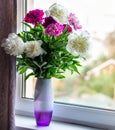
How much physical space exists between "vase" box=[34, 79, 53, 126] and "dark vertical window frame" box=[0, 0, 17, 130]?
0.12 metres

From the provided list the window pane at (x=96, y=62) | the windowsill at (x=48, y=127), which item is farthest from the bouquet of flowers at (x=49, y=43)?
the windowsill at (x=48, y=127)

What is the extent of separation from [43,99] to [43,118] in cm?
10

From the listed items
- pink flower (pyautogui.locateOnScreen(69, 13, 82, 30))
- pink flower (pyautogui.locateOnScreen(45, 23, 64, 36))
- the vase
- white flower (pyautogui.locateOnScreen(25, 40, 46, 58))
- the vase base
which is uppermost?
pink flower (pyautogui.locateOnScreen(69, 13, 82, 30))

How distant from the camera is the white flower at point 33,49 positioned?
135 cm

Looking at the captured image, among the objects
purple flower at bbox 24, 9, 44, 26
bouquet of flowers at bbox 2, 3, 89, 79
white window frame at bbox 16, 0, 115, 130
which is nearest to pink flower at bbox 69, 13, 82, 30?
bouquet of flowers at bbox 2, 3, 89, 79

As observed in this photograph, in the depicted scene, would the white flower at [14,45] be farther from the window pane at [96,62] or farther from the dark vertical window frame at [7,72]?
the window pane at [96,62]

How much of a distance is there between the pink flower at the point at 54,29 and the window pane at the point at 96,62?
0.73ft

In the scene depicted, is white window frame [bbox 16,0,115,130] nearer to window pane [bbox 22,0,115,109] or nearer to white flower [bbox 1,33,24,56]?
window pane [bbox 22,0,115,109]

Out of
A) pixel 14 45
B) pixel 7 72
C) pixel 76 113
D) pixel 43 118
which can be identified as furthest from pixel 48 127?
pixel 14 45

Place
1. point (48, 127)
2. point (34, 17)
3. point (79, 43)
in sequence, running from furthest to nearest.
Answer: point (48, 127), point (34, 17), point (79, 43)

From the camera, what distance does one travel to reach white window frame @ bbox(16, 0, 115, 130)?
1465 millimetres

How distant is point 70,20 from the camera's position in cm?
138

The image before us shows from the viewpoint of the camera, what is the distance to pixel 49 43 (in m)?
1.40

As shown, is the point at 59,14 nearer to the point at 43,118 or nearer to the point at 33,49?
the point at 33,49
